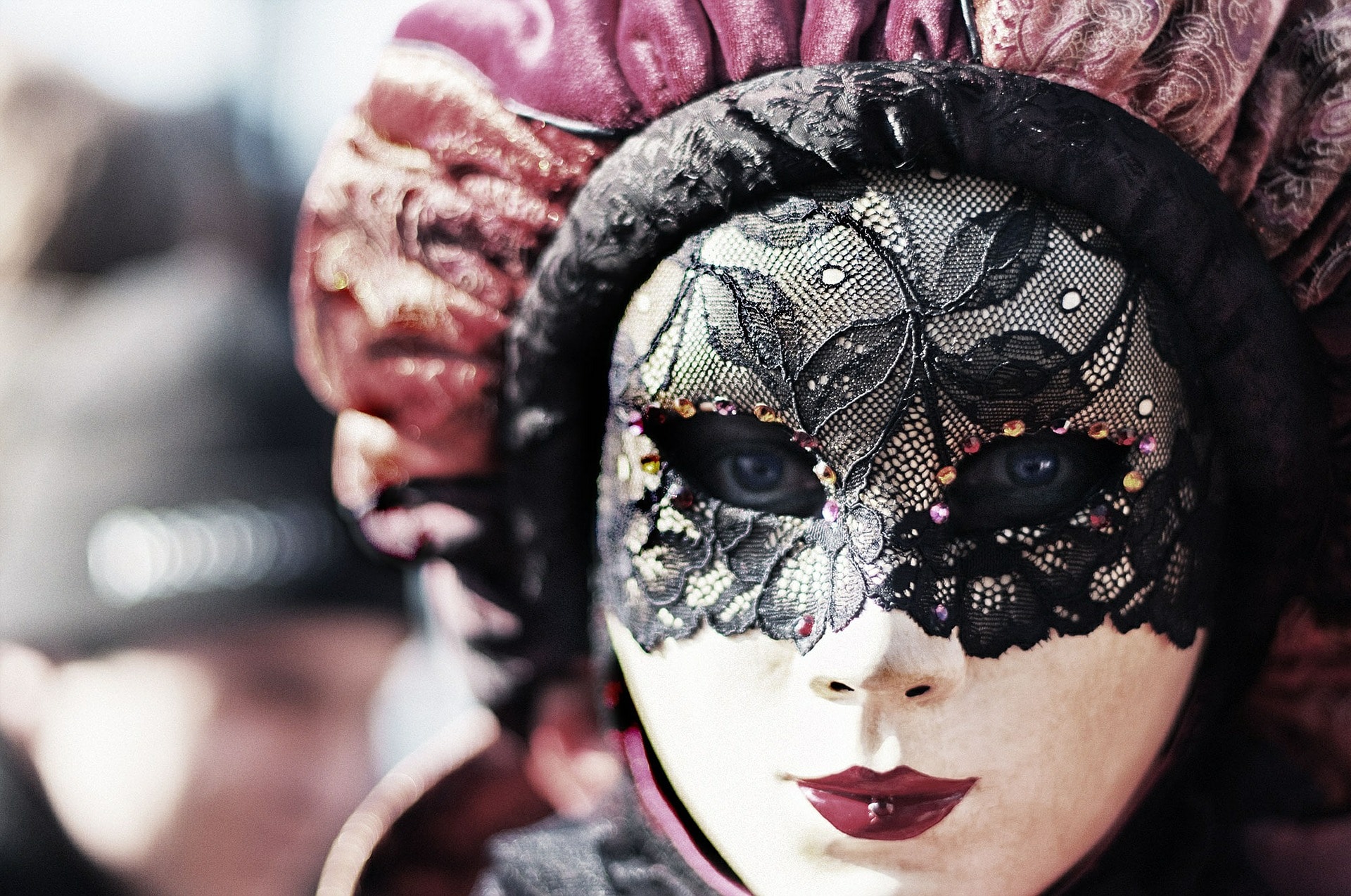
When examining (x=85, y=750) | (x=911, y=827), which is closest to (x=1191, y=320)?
(x=911, y=827)

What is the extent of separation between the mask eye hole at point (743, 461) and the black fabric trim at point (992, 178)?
0.13 meters

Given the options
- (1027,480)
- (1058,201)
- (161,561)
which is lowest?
(161,561)

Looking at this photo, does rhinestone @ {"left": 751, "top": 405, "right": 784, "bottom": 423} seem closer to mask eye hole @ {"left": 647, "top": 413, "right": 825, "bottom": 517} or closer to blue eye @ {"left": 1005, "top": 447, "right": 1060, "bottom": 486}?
mask eye hole @ {"left": 647, "top": 413, "right": 825, "bottom": 517}

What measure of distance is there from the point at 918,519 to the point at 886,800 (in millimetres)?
218

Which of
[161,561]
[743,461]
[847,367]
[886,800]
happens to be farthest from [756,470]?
[161,561]

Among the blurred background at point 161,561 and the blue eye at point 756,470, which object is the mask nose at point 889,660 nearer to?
the blue eye at point 756,470

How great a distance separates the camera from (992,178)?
0.89 meters

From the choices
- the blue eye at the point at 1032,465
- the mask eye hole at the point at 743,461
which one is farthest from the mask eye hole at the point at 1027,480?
the mask eye hole at the point at 743,461

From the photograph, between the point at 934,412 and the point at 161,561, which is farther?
the point at 161,561

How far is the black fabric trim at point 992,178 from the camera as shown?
875 millimetres

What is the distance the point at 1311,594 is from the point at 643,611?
0.64 m

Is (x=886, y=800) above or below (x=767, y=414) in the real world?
below

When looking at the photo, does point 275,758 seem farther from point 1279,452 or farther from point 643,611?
point 1279,452

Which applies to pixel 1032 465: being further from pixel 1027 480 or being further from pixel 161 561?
pixel 161 561
